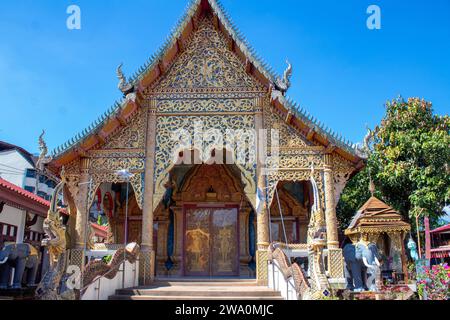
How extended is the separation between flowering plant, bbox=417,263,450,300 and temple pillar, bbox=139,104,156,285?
5.94 m

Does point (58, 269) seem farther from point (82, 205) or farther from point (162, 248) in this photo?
point (162, 248)

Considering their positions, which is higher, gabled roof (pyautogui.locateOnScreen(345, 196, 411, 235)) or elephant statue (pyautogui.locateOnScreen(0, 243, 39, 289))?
gabled roof (pyautogui.locateOnScreen(345, 196, 411, 235))

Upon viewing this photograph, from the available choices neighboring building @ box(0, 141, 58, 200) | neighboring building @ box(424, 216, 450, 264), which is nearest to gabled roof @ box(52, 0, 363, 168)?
neighboring building @ box(424, 216, 450, 264)

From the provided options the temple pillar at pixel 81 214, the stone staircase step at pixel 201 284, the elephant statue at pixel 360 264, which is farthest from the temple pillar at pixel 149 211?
the elephant statue at pixel 360 264

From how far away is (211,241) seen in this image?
12.3m

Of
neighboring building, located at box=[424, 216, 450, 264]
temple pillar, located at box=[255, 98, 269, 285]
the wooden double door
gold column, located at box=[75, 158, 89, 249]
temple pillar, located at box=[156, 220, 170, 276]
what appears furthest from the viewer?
neighboring building, located at box=[424, 216, 450, 264]

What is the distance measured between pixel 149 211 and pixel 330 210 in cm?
441

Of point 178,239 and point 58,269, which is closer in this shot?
point 58,269

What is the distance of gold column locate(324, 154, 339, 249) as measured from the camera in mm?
9953

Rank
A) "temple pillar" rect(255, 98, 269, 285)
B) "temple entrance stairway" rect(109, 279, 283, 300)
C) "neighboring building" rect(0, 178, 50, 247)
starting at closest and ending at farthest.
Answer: "temple entrance stairway" rect(109, 279, 283, 300) → "temple pillar" rect(255, 98, 269, 285) → "neighboring building" rect(0, 178, 50, 247)

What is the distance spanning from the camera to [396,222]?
12.2 metres

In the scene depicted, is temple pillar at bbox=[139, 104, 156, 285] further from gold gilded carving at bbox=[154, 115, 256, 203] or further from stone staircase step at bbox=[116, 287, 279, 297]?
stone staircase step at bbox=[116, 287, 279, 297]

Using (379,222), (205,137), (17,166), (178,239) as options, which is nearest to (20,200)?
(178,239)
